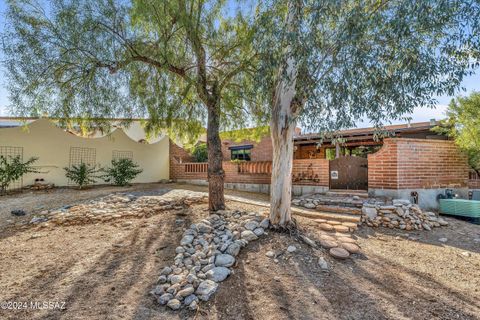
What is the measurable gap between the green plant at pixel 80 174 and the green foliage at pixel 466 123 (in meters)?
14.0

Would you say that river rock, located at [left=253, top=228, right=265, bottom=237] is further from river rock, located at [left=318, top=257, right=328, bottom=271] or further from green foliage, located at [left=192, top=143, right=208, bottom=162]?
green foliage, located at [left=192, top=143, right=208, bottom=162]

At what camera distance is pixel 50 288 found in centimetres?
351

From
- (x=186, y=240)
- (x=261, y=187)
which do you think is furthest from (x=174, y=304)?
(x=261, y=187)

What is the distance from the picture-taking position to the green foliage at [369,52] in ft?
12.1

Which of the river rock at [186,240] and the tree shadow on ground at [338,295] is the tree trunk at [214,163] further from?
the tree shadow on ground at [338,295]

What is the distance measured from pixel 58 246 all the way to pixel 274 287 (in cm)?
402

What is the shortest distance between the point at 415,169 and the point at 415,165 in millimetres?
124

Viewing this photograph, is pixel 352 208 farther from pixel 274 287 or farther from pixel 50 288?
pixel 50 288

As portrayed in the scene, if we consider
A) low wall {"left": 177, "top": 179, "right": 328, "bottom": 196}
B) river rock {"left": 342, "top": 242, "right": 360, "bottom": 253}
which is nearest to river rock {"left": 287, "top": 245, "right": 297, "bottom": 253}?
river rock {"left": 342, "top": 242, "right": 360, "bottom": 253}

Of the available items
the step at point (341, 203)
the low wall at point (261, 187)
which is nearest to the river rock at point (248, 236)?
the step at point (341, 203)

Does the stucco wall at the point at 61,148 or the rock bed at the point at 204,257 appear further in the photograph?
the stucco wall at the point at 61,148

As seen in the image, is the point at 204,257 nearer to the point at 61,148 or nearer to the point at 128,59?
the point at 128,59

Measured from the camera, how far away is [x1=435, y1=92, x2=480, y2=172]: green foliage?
26.2 feet

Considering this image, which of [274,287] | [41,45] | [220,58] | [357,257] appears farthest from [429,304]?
[41,45]
